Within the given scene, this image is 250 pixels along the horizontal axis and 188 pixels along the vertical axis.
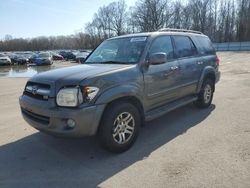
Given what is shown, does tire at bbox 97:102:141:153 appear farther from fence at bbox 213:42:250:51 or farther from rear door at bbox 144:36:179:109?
fence at bbox 213:42:250:51

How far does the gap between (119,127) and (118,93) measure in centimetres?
56

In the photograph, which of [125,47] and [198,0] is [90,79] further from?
[198,0]

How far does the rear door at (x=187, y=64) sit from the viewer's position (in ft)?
19.5

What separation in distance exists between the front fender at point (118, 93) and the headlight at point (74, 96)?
0.15 meters

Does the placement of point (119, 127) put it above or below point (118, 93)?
below

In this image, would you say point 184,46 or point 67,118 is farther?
point 184,46

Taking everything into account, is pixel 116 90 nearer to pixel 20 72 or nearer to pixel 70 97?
pixel 70 97

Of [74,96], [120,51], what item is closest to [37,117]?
[74,96]

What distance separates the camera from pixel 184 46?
625cm

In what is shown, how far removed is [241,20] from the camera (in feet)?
271

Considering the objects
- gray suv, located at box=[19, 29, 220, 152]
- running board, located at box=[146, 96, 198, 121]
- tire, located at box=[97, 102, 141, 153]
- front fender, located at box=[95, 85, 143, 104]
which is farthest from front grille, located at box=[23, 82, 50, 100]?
running board, located at box=[146, 96, 198, 121]

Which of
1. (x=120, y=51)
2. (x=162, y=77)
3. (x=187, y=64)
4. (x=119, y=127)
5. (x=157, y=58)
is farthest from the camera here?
(x=187, y=64)

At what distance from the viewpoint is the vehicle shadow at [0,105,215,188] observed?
12.3 ft

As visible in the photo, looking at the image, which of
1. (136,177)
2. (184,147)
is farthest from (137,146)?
(136,177)
